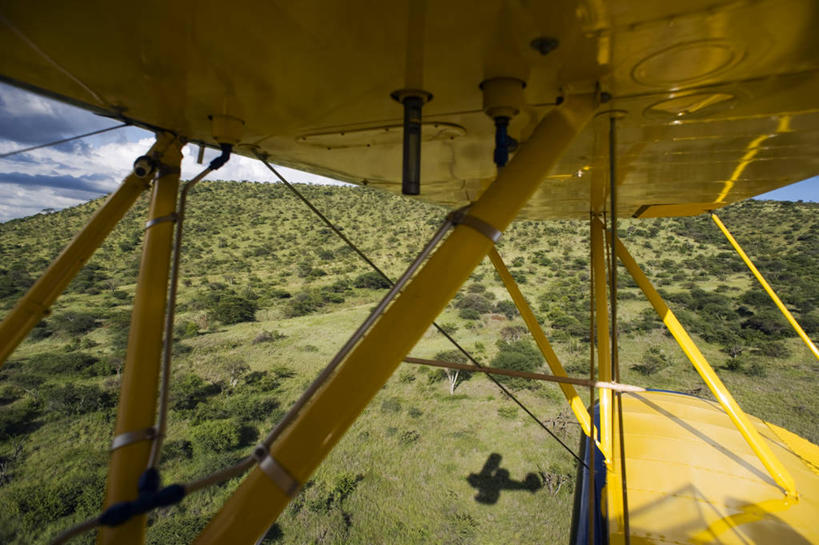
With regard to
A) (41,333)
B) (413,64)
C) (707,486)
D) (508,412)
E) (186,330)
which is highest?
(413,64)

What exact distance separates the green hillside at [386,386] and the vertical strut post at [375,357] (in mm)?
7770

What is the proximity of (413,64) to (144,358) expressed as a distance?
146 centimetres

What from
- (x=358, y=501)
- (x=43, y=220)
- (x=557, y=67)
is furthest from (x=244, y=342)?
(x=43, y=220)

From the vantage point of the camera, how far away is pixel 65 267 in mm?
1805

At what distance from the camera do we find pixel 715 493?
3.20 metres

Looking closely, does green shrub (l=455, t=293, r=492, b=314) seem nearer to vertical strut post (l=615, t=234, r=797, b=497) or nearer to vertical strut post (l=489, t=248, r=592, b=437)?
vertical strut post (l=489, t=248, r=592, b=437)

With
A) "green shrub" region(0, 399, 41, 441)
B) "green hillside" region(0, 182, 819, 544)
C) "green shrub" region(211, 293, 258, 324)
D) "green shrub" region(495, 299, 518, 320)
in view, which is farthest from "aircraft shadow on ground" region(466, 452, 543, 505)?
"green shrub" region(211, 293, 258, 324)

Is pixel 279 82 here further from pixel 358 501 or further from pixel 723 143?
pixel 358 501

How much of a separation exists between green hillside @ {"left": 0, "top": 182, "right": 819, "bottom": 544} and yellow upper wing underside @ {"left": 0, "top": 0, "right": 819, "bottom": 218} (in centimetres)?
779

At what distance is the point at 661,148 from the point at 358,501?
858cm

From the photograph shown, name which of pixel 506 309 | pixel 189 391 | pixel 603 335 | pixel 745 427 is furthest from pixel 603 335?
pixel 506 309

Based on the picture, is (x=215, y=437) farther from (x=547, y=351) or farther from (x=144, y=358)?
(x=144, y=358)

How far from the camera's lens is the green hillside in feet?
28.2

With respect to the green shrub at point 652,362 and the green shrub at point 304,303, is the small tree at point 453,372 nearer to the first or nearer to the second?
the green shrub at point 652,362
